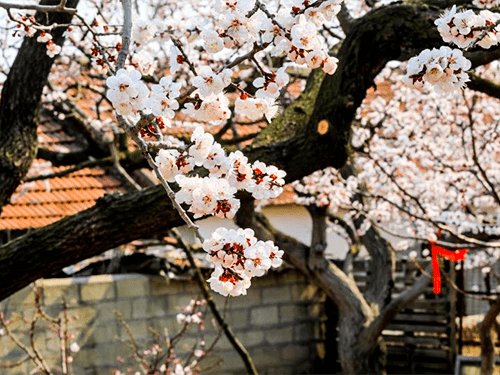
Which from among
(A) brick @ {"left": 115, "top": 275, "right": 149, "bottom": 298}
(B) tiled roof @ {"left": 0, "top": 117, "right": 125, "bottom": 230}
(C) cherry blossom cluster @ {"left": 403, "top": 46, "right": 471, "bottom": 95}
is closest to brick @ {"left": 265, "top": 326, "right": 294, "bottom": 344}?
(A) brick @ {"left": 115, "top": 275, "right": 149, "bottom": 298}

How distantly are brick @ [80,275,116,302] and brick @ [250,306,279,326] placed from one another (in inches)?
57.7

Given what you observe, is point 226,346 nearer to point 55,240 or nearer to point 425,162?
point 425,162

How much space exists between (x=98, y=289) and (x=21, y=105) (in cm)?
383

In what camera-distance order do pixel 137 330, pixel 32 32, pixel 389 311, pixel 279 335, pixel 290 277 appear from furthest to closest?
pixel 290 277 → pixel 279 335 → pixel 137 330 → pixel 389 311 → pixel 32 32

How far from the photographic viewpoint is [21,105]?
13.3ft

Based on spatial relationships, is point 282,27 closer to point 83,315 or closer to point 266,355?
point 83,315

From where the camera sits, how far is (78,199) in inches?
360

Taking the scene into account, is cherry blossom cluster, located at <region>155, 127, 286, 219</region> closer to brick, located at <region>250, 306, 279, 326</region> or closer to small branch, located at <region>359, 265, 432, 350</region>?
small branch, located at <region>359, 265, 432, 350</region>

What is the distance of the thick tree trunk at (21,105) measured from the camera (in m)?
4.01

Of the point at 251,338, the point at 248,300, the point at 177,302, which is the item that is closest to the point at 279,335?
the point at 251,338

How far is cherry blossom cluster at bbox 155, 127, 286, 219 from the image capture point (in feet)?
6.98

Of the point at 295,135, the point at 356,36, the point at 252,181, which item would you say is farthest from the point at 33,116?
the point at 252,181

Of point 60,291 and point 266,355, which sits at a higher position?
point 60,291

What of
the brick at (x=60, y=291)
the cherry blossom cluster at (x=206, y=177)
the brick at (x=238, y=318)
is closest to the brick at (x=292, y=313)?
the brick at (x=238, y=318)
